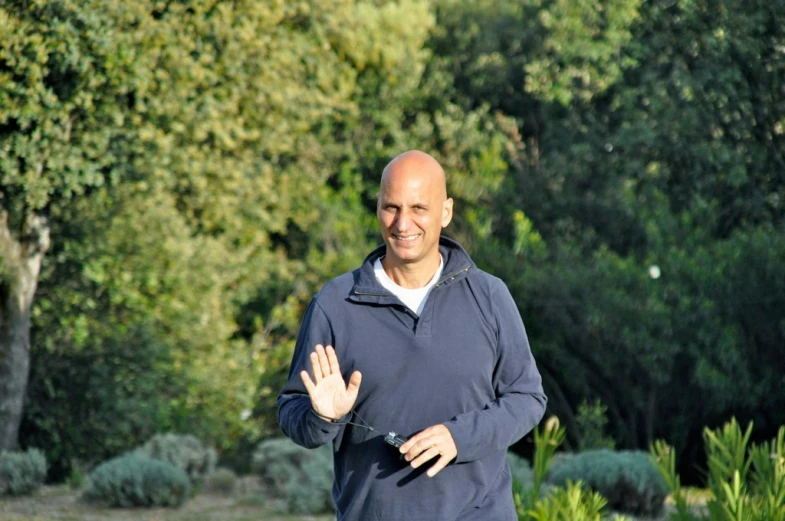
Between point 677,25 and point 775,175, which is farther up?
point 677,25

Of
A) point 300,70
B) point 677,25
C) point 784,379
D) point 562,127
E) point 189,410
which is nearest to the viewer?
point 784,379

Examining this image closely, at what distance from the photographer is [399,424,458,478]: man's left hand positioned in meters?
2.87

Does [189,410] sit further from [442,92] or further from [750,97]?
[442,92]

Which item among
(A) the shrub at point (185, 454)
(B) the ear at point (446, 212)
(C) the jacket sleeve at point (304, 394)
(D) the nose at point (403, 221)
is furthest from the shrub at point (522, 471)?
(D) the nose at point (403, 221)

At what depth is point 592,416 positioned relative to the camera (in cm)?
1275

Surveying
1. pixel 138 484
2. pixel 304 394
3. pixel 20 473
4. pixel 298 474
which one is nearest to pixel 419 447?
pixel 304 394

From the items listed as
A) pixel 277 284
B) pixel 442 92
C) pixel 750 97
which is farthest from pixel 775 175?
pixel 442 92

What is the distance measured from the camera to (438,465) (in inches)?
115

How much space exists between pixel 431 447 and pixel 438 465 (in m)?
0.07

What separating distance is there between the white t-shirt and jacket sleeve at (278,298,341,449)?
0.66 feet

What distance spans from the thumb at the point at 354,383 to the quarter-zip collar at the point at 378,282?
27 centimetres

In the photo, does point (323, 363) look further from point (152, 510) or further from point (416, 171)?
point (152, 510)

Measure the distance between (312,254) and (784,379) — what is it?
31.8ft

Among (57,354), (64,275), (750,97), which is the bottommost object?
(57,354)
